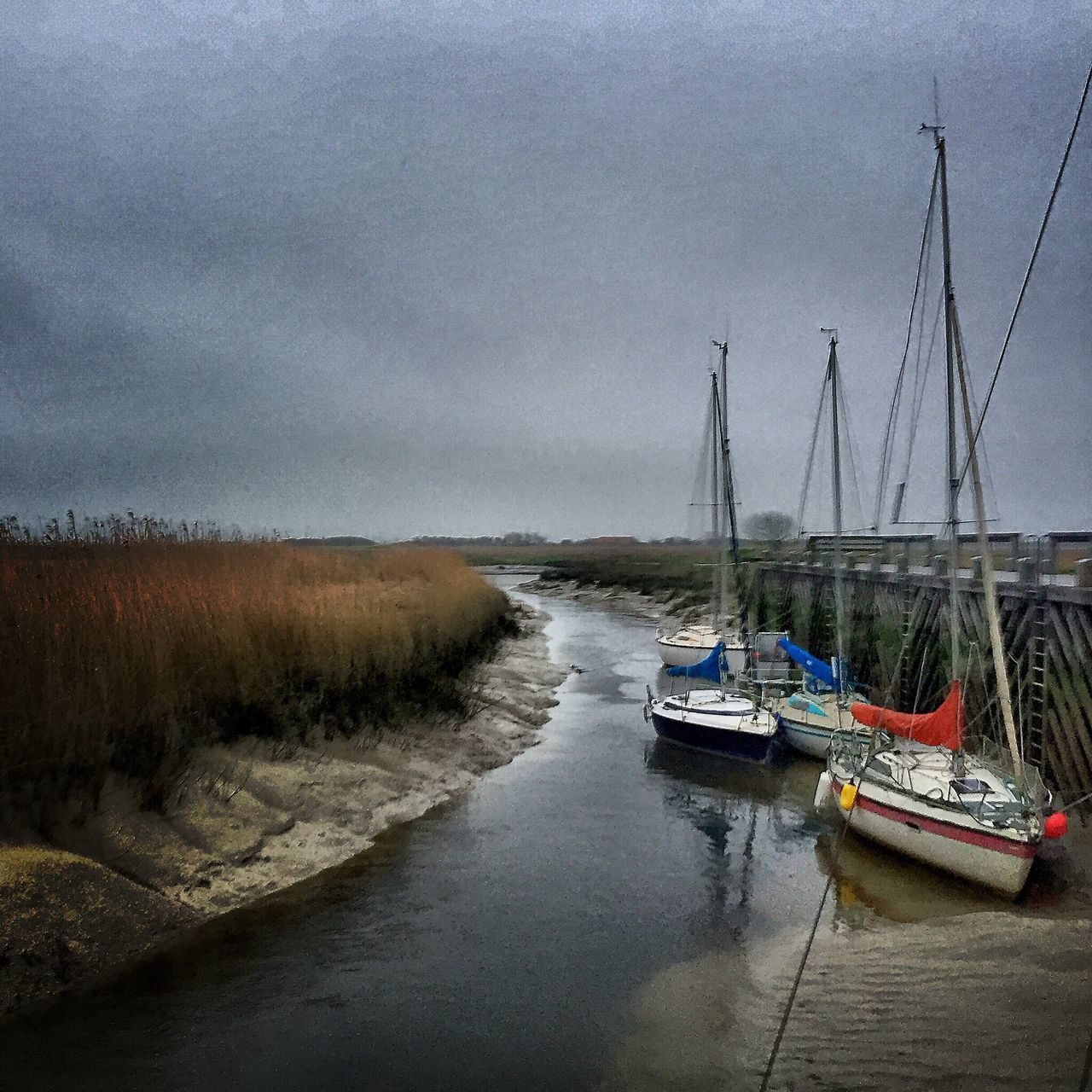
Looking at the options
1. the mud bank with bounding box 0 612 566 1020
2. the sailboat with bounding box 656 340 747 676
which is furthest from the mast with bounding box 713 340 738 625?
the mud bank with bounding box 0 612 566 1020

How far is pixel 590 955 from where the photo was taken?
10.3 meters

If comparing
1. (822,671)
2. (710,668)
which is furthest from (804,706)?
(710,668)

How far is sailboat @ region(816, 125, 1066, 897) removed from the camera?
1199cm

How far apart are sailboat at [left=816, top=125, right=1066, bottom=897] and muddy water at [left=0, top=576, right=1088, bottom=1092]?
24.9 inches

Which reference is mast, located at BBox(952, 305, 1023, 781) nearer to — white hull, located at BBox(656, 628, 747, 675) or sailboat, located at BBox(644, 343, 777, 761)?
sailboat, located at BBox(644, 343, 777, 761)

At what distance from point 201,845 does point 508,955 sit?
4826 millimetres

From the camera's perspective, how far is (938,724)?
1492 centimetres

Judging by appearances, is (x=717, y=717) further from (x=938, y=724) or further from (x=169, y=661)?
(x=169, y=661)

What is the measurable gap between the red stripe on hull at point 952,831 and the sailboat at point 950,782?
15 mm

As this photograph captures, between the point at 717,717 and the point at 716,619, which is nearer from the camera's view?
the point at 717,717

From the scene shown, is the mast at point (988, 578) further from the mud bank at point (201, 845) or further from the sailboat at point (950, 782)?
the mud bank at point (201, 845)

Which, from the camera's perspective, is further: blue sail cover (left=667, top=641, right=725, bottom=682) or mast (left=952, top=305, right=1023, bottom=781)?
blue sail cover (left=667, top=641, right=725, bottom=682)

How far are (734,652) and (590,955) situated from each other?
71.2 feet

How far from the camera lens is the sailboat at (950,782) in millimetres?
11992
